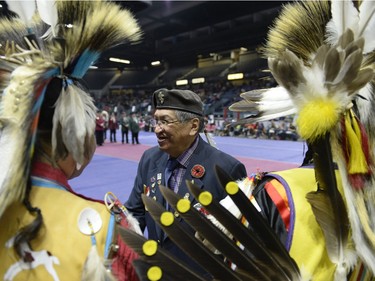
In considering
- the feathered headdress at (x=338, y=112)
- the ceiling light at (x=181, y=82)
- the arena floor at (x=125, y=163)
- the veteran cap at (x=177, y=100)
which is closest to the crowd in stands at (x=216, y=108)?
the ceiling light at (x=181, y=82)

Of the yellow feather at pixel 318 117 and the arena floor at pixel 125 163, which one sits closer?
the yellow feather at pixel 318 117

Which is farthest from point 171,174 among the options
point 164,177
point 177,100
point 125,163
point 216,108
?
point 216,108

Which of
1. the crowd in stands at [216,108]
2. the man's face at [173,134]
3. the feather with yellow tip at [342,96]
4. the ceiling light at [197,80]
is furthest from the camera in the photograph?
the ceiling light at [197,80]

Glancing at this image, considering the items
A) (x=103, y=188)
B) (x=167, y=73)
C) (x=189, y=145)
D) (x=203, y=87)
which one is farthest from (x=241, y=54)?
(x=189, y=145)

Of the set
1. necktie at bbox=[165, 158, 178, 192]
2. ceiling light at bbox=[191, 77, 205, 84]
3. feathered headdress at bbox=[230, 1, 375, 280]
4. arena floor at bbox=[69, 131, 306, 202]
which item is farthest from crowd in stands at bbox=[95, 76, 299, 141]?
Result: feathered headdress at bbox=[230, 1, 375, 280]

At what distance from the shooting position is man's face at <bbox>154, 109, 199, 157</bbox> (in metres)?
1.83

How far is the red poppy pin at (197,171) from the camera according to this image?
5.61 ft

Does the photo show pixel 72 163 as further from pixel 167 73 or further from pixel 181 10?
pixel 167 73

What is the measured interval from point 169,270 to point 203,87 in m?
26.0

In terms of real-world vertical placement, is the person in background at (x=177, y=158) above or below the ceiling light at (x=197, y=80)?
below

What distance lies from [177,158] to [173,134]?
0.14 meters

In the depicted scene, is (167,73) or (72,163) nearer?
(72,163)

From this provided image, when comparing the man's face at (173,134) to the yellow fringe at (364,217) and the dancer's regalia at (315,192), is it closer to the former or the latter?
the dancer's regalia at (315,192)

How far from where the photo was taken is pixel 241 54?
82.6 ft
